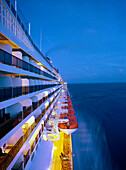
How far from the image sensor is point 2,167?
451cm

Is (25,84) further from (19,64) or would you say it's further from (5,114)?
(5,114)

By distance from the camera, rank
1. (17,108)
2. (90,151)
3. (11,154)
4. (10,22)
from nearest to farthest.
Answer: (11,154), (17,108), (10,22), (90,151)

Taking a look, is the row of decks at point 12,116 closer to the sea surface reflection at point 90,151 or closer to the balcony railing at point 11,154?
the balcony railing at point 11,154

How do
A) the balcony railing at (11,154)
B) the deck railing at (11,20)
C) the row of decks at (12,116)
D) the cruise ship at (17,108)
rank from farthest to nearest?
the deck railing at (11,20) < the cruise ship at (17,108) < the row of decks at (12,116) < the balcony railing at (11,154)

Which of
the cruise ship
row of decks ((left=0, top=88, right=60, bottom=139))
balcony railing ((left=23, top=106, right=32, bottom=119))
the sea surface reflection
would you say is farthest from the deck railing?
the sea surface reflection

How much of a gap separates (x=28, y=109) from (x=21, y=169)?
3577 mm

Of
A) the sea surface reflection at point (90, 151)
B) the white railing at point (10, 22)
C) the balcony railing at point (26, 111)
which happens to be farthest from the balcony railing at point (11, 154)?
the white railing at point (10, 22)

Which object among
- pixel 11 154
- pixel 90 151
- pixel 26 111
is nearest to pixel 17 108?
pixel 26 111

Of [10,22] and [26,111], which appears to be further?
[26,111]

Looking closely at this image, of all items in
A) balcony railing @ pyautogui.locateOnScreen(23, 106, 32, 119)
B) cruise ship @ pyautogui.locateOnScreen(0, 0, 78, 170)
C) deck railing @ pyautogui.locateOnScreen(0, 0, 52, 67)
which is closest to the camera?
cruise ship @ pyautogui.locateOnScreen(0, 0, 78, 170)

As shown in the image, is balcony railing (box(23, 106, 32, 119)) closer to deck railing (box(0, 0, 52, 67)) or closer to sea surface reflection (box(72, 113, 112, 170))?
deck railing (box(0, 0, 52, 67))

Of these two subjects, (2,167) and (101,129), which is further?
(101,129)

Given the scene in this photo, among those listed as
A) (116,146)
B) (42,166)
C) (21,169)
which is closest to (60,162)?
(42,166)

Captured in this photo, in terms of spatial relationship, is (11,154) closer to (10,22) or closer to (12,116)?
(12,116)
